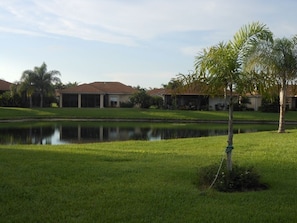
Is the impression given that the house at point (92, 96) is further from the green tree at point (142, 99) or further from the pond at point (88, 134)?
the pond at point (88, 134)

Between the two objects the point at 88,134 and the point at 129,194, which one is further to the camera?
the point at 88,134

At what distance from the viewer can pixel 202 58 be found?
8.62 m

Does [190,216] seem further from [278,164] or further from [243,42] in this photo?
[278,164]

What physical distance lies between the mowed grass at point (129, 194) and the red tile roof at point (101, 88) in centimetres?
5131

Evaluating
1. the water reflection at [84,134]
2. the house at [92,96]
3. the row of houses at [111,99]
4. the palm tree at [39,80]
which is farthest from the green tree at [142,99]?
the water reflection at [84,134]

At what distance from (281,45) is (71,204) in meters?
19.1

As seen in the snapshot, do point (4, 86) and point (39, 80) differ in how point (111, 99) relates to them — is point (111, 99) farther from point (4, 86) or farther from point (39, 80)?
point (4, 86)

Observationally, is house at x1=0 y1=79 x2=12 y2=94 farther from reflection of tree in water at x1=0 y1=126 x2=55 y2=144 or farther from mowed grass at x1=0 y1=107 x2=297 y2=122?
reflection of tree in water at x1=0 y1=126 x2=55 y2=144

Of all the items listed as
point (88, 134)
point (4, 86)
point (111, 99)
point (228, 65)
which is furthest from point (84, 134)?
point (4, 86)

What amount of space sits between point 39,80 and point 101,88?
11041mm

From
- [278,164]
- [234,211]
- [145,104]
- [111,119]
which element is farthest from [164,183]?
[145,104]

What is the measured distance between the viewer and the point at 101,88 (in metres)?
64.9

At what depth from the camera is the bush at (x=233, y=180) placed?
7.80 metres

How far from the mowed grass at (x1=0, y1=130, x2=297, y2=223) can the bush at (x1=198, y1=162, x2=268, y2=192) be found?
0.31 m
